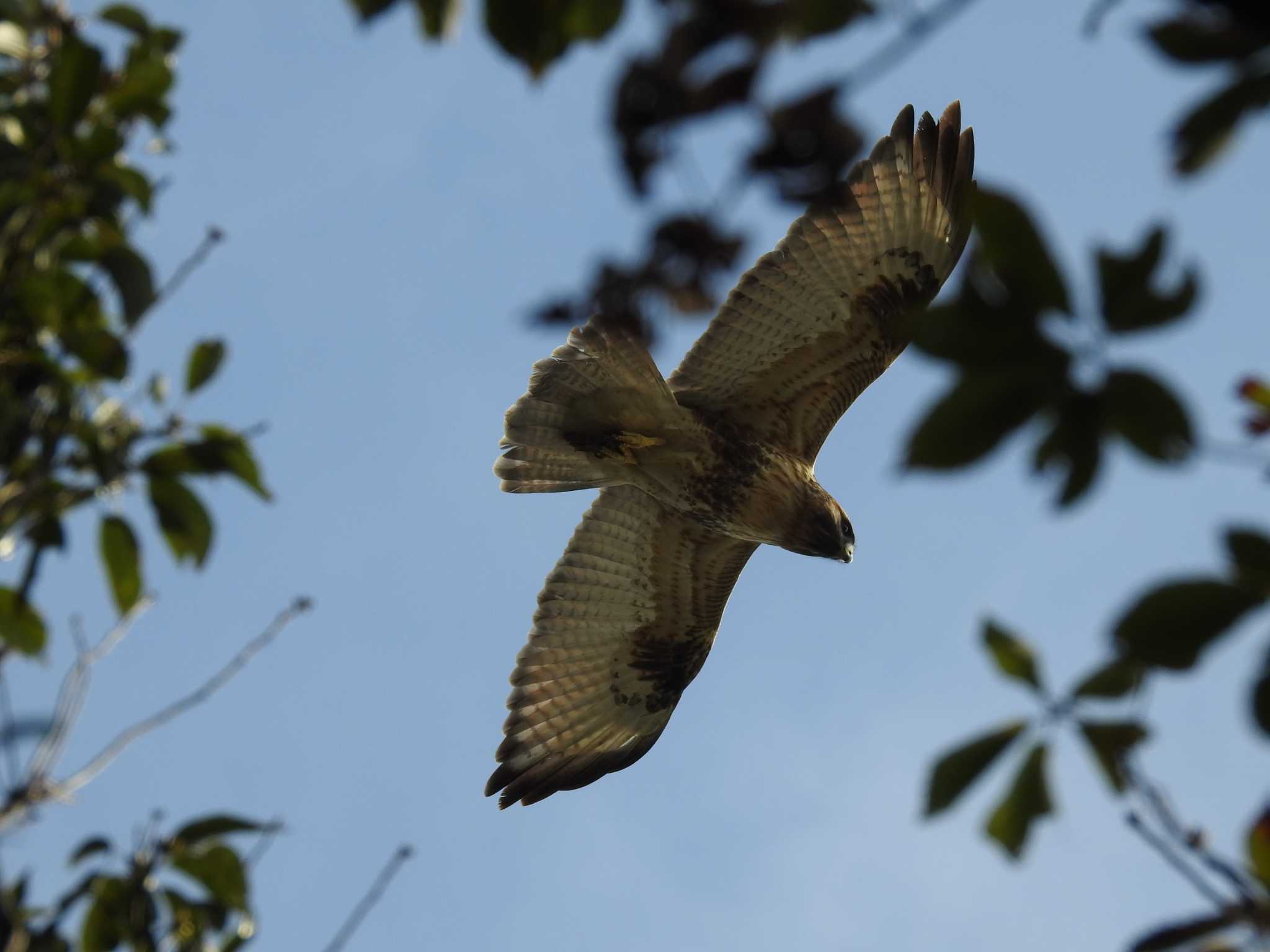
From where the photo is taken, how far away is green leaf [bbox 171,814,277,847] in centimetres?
321

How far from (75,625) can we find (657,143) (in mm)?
2122

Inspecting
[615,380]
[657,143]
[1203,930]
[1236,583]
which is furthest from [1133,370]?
[615,380]

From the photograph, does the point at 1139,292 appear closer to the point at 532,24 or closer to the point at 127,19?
the point at 532,24

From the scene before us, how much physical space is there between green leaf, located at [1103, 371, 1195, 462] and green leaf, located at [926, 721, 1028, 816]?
870 millimetres

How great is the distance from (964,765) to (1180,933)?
43 centimetres

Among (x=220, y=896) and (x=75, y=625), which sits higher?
(x=75, y=625)

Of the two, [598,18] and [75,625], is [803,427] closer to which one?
[75,625]

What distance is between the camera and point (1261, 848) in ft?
7.11

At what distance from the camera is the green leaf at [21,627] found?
3.08 m

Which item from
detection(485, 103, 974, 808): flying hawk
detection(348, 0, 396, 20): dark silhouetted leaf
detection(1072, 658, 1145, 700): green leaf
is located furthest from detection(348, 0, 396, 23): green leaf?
detection(485, 103, 974, 808): flying hawk

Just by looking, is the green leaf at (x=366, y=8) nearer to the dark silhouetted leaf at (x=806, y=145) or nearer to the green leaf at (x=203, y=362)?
the dark silhouetted leaf at (x=806, y=145)

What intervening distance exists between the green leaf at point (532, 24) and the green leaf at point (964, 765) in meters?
1.33

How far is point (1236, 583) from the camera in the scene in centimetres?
178

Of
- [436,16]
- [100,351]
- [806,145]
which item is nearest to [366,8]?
[436,16]
